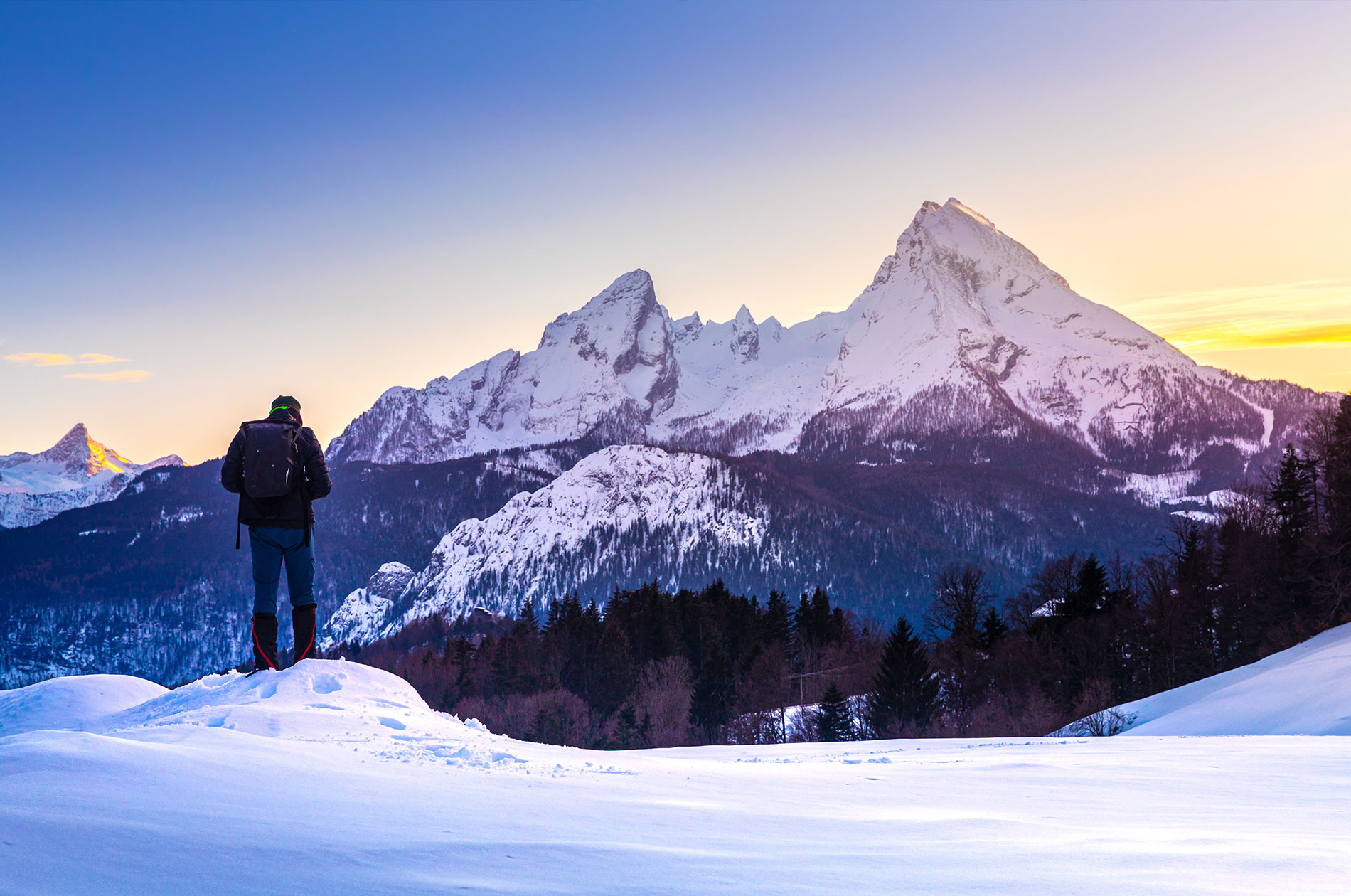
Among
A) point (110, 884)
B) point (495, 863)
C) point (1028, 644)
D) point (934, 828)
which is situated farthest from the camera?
point (1028, 644)

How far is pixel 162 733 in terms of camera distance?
7.18m

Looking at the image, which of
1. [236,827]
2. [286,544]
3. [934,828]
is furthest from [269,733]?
[934,828]

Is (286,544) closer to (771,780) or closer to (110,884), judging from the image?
(771,780)

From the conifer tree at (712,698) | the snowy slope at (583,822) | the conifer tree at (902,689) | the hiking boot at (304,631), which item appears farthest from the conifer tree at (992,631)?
the hiking boot at (304,631)

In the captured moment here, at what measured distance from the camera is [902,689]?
220 ft

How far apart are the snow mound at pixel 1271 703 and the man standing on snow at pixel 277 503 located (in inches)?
786

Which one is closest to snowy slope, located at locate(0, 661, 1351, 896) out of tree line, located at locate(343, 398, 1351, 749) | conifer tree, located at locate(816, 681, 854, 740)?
tree line, located at locate(343, 398, 1351, 749)

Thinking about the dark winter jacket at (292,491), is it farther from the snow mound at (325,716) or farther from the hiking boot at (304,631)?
the snow mound at (325,716)

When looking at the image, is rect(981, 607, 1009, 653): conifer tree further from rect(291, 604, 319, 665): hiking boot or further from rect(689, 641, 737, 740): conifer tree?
rect(291, 604, 319, 665): hiking boot

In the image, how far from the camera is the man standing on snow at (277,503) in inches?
452

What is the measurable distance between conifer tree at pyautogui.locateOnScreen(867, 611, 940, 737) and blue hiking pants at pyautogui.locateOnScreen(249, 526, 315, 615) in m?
60.0

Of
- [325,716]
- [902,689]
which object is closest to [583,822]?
[325,716]

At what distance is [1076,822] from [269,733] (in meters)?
6.68

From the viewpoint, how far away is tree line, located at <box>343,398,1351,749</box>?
56.0 metres
